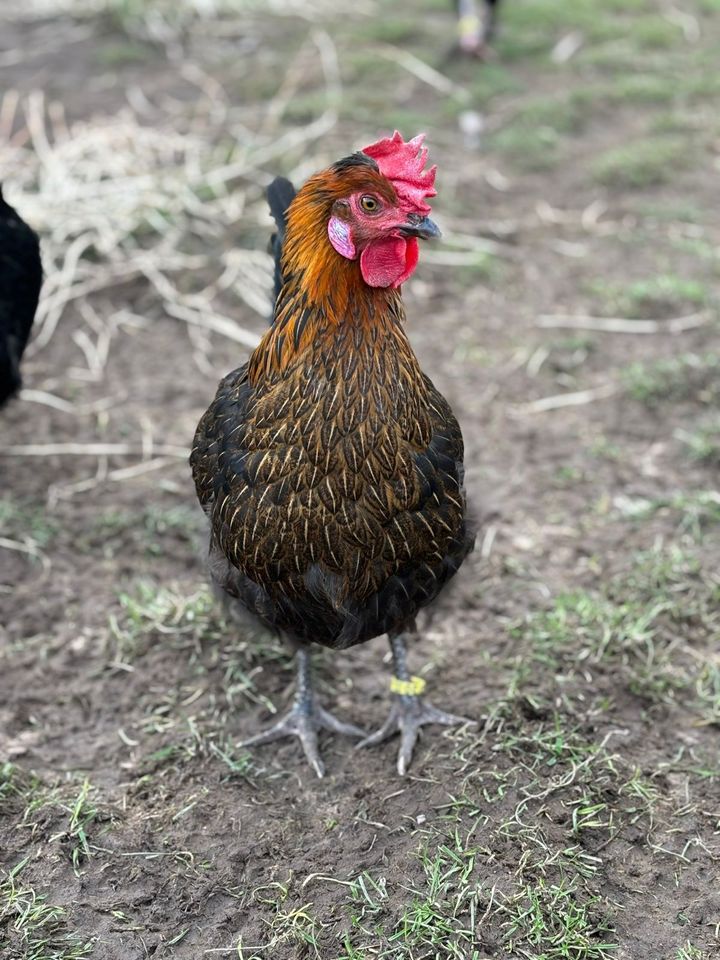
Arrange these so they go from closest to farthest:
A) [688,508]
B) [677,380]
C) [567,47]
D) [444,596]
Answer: [444,596] < [688,508] < [677,380] < [567,47]

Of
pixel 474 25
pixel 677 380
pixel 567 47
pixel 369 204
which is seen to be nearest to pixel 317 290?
pixel 369 204

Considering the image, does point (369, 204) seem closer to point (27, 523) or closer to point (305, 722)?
point (305, 722)

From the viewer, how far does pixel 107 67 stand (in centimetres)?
859

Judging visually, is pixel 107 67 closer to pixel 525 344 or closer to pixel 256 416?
pixel 525 344

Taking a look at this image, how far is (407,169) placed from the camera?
2695mm

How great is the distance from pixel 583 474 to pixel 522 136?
150 inches

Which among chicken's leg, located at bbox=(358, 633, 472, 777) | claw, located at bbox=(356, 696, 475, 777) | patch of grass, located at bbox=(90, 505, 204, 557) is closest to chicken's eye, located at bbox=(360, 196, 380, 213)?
chicken's leg, located at bbox=(358, 633, 472, 777)

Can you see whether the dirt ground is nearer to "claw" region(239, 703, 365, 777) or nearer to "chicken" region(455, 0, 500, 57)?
"claw" region(239, 703, 365, 777)

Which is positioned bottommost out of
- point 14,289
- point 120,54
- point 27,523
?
point 27,523

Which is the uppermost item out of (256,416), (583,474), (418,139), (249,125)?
(418,139)

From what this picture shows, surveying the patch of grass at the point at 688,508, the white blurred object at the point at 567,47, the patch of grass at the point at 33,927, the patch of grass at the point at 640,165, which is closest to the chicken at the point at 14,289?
the patch of grass at the point at 33,927

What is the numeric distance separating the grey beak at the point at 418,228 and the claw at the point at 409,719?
165cm

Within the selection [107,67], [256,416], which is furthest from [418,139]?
[107,67]

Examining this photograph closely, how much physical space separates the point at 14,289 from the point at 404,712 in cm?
258
